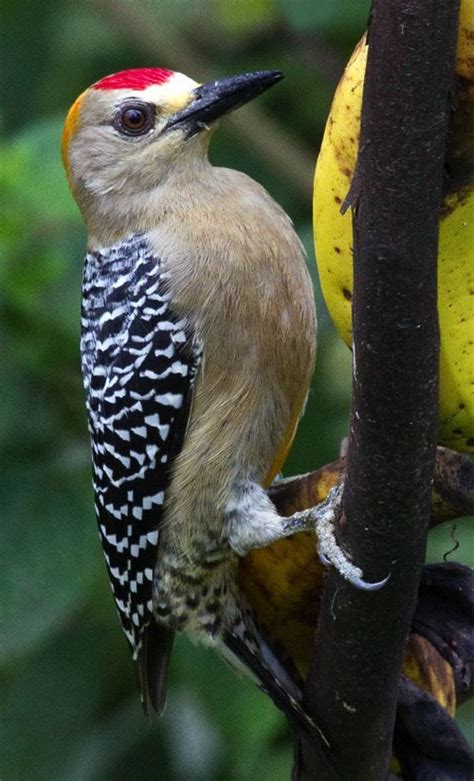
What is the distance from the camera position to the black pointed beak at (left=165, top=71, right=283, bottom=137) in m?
3.20

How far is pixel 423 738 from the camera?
8.79 feet

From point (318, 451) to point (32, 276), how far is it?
890mm

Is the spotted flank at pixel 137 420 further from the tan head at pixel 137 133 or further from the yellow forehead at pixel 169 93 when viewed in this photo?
the yellow forehead at pixel 169 93

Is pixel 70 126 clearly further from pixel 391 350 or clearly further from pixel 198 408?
pixel 391 350

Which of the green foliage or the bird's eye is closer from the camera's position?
the green foliage

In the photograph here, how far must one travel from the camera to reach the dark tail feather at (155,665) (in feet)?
10.3

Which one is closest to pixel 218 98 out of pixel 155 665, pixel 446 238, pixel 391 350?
pixel 446 238

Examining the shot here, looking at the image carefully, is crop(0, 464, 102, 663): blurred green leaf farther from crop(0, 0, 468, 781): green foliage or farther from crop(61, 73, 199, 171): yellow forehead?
crop(61, 73, 199, 171): yellow forehead

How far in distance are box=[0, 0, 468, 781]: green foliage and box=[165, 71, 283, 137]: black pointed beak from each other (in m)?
0.37

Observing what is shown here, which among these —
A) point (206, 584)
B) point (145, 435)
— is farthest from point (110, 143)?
point (206, 584)

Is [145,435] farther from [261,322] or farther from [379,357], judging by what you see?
[379,357]

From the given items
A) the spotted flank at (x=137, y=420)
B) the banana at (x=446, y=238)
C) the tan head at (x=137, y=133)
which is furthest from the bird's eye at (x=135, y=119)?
the banana at (x=446, y=238)

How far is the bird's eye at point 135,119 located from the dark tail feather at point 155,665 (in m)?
1.32

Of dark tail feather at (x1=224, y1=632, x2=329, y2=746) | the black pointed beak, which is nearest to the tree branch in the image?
dark tail feather at (x1=224, y1=632, x2=329, y2=746)
